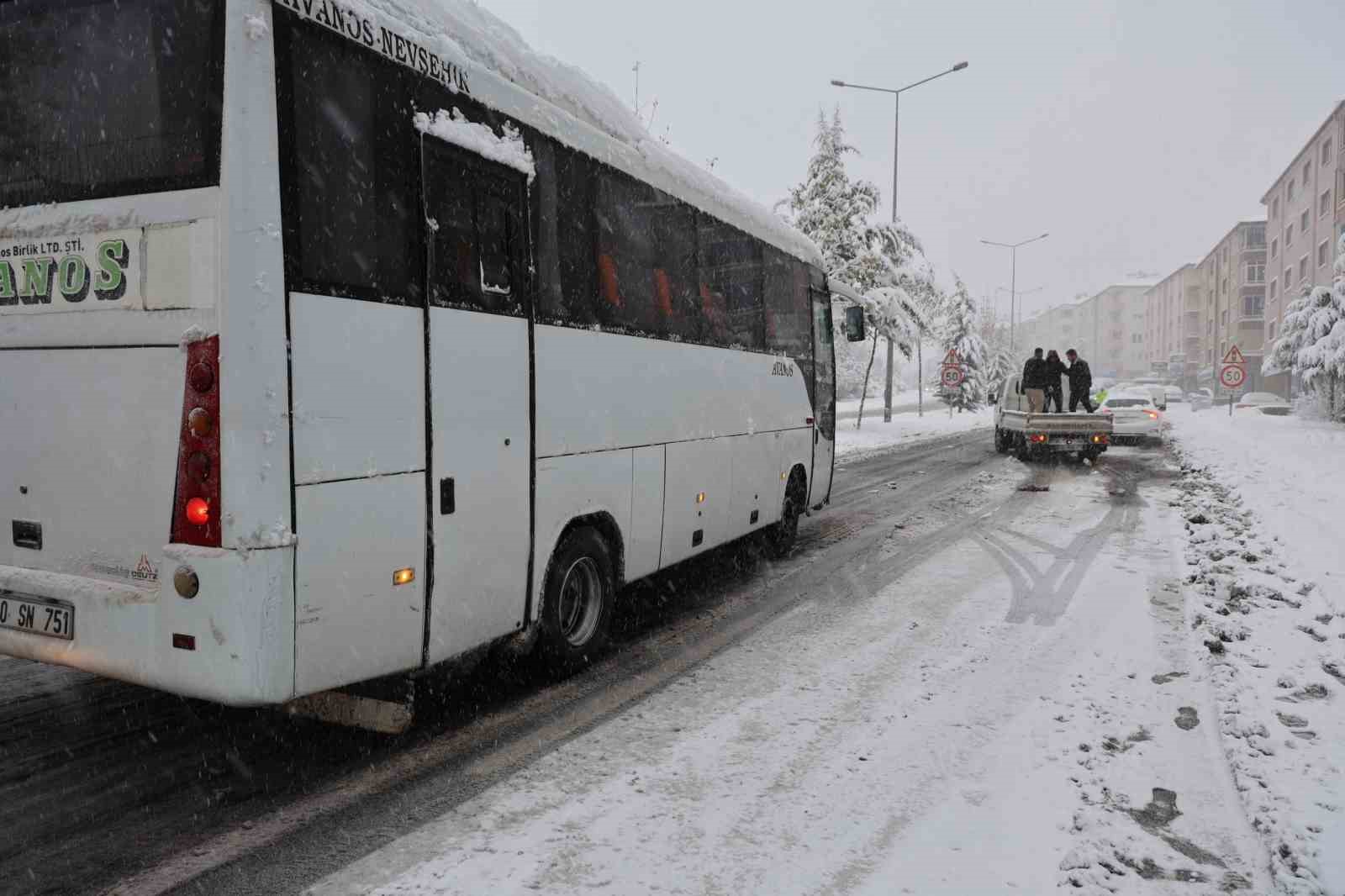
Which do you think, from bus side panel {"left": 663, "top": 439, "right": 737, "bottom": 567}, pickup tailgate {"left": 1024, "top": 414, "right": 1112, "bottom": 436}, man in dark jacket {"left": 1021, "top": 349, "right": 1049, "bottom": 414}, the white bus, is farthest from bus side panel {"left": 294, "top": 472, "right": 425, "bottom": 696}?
man in dark jacket {"left": 1021, "top": 349, "right": 1049, "bottom": 414}

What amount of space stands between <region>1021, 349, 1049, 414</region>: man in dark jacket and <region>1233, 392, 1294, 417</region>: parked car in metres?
23.7

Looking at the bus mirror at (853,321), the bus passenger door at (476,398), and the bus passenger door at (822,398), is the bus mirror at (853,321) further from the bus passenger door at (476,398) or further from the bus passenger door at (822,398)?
the bus passenger door at (476,398)

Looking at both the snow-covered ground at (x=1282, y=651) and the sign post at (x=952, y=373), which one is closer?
the snow-covered ground at (x=1282, y=651)

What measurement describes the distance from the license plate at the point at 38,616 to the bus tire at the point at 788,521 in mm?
6322

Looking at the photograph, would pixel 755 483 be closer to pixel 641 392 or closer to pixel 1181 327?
pixel 641 392

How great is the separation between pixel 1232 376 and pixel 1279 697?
2600cm

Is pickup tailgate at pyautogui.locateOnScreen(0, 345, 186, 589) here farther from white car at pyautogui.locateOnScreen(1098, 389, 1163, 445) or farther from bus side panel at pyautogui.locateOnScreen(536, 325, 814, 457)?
white car at pyautogui.locateOnScreen(1098, 389, 1163, 445)

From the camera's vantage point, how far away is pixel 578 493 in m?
5.25

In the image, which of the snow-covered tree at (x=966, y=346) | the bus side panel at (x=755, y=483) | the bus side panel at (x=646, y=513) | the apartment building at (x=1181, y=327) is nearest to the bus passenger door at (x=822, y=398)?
the bus side panel at (x=755, y=483)

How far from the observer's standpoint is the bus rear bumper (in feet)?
10.9

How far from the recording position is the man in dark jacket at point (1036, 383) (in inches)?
778

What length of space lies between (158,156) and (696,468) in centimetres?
432

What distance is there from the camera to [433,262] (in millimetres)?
4156

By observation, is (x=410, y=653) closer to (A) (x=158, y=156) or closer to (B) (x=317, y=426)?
(B) (x=317, y=426)
